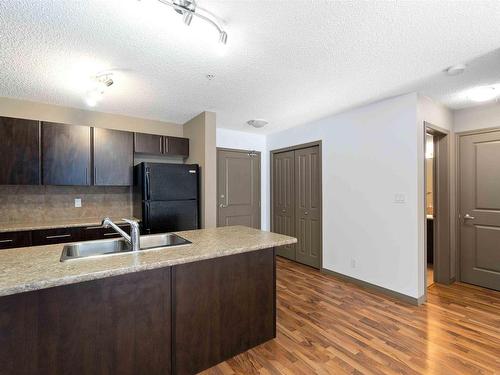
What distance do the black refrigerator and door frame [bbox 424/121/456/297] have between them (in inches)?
127

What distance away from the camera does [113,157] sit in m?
3.42

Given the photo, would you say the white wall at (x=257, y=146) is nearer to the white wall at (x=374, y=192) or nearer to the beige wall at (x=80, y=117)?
the beige wall at (x=80, y=117)

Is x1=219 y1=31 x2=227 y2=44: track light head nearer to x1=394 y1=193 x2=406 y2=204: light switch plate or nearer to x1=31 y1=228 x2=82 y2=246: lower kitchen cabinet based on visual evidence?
x1=394 y1=193 x2=406 y2=204: light switch plate

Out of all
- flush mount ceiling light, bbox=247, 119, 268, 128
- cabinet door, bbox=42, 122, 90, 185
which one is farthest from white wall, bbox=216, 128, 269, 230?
cabinet door, bbox=42, 122, 90, 185

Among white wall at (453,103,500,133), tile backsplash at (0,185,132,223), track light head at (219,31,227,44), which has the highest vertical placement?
track light head at (219,31,227,44)

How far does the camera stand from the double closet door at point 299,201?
4027mm

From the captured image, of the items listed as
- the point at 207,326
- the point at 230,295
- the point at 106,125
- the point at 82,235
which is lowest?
the point at 207,326

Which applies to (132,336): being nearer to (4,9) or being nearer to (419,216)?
(4,9)

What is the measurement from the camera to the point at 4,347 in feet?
3.95

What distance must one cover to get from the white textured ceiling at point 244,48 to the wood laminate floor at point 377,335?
7.59 ft

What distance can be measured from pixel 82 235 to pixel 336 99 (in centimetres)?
341

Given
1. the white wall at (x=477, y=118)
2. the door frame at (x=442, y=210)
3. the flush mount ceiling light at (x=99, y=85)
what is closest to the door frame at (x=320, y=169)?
the door frame at (x=442, y=210)

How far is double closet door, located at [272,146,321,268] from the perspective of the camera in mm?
4027

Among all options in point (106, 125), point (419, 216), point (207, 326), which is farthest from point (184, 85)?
point (419, 216)
